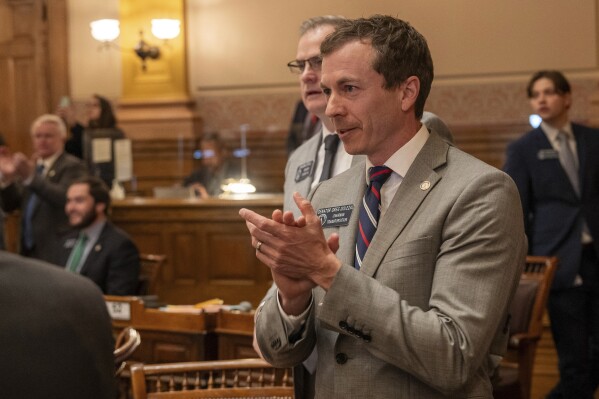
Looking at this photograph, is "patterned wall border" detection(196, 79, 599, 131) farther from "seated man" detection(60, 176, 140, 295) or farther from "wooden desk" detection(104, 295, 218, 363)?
"wooden desk" detection(104, 295, 218, 363)

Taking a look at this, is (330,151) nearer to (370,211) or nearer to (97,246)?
(370,211)

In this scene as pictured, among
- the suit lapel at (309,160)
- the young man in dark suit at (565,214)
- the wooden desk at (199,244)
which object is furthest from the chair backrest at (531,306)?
the wooden desk at (199,244)

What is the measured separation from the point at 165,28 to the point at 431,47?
2.78 meters

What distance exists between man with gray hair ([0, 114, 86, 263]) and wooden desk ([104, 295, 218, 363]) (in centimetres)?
184

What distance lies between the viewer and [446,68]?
8891 millimetres

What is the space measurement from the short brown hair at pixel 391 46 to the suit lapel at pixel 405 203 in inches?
4.8

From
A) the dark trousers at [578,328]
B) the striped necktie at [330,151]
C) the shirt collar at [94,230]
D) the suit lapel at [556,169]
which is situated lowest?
the dark trousers at [578,328]

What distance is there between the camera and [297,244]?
1.71 metres

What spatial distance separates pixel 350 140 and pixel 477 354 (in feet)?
1.58

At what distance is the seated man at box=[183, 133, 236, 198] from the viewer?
7.80 meters

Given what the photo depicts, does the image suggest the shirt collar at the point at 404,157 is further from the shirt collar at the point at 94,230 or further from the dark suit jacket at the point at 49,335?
the shirt collar at the point at 94,230

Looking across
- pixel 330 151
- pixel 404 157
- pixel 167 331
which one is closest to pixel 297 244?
pixel 404 157

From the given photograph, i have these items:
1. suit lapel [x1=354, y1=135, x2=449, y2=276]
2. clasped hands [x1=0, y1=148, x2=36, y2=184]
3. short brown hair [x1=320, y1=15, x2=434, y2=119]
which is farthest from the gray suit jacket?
clasped hands [x1=0, y1=148, x2=36, y2=184]

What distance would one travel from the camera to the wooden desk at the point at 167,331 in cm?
377
